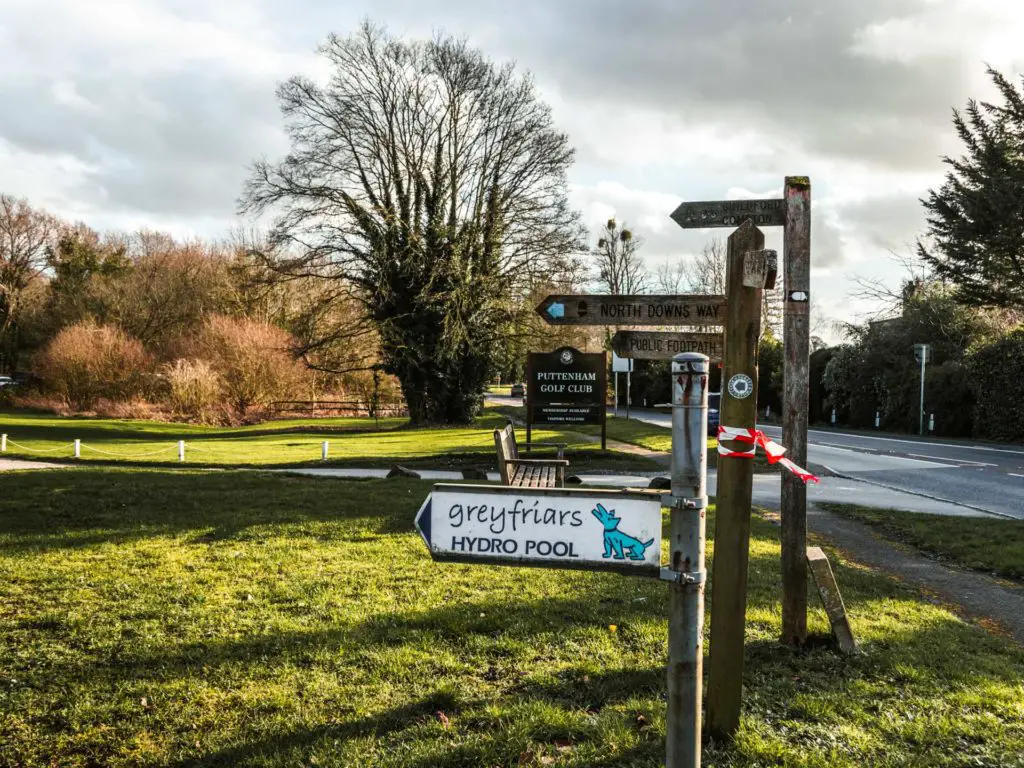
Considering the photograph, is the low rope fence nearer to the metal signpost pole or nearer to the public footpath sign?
the public footpath sign

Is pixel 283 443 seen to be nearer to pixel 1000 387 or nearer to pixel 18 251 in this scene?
pixel 1000 387

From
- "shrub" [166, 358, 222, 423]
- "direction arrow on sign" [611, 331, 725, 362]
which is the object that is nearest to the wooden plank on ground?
"direction arrow on sign" [611, 331, 725, 362]

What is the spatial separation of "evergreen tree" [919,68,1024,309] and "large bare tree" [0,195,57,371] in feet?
188

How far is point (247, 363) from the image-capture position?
39.7 m

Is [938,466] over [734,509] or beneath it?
beneath

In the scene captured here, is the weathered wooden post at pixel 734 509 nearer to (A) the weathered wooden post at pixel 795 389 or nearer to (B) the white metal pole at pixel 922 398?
(A) the weathered wooden post at pixel 795 389

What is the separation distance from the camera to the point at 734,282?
12.1 ft

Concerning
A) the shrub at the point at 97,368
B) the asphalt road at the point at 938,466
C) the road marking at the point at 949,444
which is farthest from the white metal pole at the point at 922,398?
the shrub at the point at 97,368

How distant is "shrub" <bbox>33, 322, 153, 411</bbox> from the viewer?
4078cm

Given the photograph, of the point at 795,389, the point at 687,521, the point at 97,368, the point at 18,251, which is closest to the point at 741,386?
the point at 687,521

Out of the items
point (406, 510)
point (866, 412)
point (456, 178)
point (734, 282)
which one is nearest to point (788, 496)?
point (734, 282)

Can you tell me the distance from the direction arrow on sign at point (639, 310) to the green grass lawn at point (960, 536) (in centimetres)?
612

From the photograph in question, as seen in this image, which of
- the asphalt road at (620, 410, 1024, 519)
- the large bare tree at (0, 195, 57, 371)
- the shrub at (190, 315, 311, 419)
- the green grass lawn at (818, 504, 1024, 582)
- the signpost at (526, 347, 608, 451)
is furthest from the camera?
the large bare tree at (0, 195, 57, 371)

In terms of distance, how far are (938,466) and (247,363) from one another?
3220 cm
